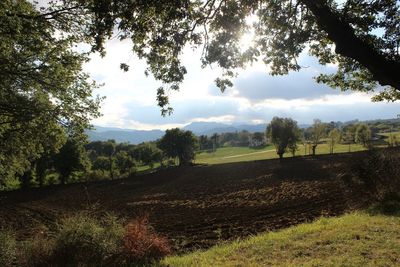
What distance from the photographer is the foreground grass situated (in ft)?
32.7

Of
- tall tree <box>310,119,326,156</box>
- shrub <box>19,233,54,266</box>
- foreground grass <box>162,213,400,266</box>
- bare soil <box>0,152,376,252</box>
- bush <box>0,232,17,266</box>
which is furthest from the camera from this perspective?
tall tree <box>310,119,326,156</box>

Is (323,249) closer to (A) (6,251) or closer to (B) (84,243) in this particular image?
(B) (84,243)

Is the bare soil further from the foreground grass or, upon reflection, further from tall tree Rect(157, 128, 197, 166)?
tall tree Rect(157, 128, 197, 166)

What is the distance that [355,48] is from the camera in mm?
7891

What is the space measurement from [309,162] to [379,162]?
41470 millimetres

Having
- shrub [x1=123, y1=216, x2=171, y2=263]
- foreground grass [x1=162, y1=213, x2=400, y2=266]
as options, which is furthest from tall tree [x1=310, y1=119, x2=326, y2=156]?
shrub [x1=123, y1=216, x2=171, y2=263]

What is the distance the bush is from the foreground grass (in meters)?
5.02

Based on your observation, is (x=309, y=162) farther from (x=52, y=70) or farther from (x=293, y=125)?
(x=52, y=70)

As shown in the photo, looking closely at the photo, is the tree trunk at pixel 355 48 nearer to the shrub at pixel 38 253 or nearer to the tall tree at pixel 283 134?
the shrub at pixel 38 253

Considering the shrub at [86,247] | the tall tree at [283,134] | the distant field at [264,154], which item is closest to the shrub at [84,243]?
the shrub at [86,247]

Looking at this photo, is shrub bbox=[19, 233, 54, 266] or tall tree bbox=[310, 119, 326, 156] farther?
tall tree bbox=[310, 119, 326, 156]

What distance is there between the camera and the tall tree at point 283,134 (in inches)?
2995

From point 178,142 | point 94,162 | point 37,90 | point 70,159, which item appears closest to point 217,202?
point 37,90

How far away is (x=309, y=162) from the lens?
195 feet
